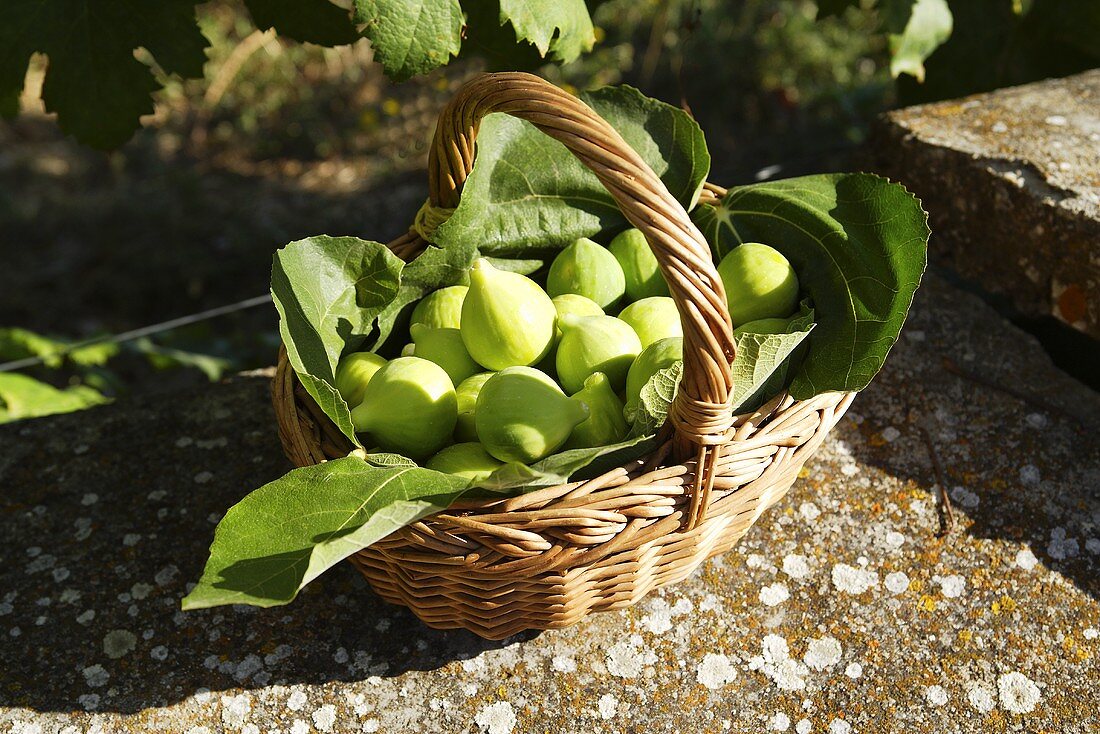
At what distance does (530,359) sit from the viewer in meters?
1.49

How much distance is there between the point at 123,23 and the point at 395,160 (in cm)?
229

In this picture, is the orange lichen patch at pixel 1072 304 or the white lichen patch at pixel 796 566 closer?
the white lichen patch at pixel 796 566

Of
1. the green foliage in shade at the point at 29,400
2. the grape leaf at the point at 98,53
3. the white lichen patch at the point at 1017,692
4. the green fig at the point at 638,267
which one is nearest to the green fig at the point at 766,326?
the green fig at the point at 638,267

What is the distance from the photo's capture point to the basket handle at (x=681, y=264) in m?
1.15

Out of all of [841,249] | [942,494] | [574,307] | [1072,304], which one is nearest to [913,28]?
[1072,304]

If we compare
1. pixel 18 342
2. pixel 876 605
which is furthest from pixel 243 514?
pixel 18 342

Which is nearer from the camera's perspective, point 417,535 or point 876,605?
point 417,535

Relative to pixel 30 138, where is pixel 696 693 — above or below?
above

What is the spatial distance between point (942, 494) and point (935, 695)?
429 mm

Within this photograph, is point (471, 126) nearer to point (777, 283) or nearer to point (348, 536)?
point (777, 283)

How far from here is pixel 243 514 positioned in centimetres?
124

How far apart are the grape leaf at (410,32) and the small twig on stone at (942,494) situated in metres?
1.20

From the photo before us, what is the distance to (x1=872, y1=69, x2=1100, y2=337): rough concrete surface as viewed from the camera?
1883 millimetres

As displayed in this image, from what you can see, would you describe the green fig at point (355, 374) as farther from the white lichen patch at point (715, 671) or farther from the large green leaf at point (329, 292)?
the white lichen patch at point (715, 671)
